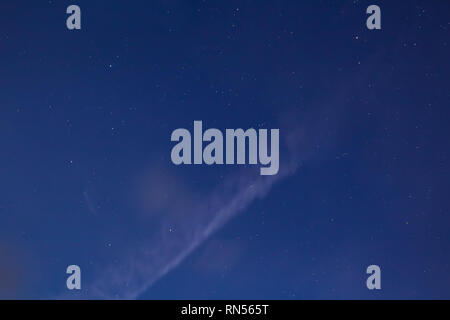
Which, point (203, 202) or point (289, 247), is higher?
point (203, 202)

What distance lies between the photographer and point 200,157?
2320 millimetres

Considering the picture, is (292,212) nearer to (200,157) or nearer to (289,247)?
(289,247)

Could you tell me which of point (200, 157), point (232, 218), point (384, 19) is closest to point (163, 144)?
point (200, 157)


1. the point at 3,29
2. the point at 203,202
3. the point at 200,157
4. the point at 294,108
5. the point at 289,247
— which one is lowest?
the point at 289,247

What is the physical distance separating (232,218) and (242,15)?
0.74 meters

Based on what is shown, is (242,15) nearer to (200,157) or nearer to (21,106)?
(200,157)

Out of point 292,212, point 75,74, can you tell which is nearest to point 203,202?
point 292,212

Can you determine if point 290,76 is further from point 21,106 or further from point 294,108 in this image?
point 21,106

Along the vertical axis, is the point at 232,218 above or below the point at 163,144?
below

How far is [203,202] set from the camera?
2.31 metres

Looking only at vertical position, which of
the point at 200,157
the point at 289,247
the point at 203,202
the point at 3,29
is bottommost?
the point at 289,247

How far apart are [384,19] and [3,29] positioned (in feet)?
4.55

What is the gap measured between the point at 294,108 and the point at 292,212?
380mm

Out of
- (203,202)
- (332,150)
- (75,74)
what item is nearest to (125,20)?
(75,74)
